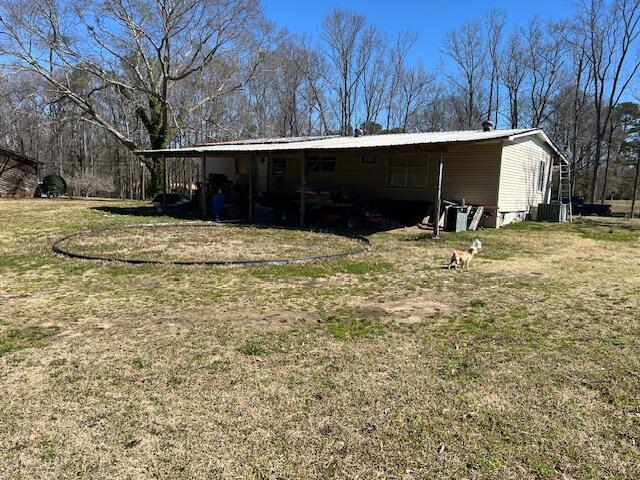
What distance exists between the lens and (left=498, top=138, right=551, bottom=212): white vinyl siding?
42.3 feet

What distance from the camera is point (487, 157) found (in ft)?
41.5

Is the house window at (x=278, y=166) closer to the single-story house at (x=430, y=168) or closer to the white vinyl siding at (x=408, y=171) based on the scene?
the single-story house at (x=430, y=168)

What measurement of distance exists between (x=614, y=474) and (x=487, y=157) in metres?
11.7

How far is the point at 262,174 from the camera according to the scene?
18.3 m

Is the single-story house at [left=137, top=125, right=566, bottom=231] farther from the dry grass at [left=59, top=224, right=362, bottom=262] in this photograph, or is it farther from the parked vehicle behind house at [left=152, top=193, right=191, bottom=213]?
the dry grass at [left=59, top=224, right=362, bottom=262]

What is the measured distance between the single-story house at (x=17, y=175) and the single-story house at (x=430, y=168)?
12724 mm

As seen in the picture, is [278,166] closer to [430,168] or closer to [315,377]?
[430,168]

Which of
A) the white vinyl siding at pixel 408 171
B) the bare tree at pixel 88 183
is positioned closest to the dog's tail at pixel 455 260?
the white vinyl siding at pixel 408 171

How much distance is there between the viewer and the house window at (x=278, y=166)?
17478 millimetres

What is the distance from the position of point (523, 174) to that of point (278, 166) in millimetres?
9077

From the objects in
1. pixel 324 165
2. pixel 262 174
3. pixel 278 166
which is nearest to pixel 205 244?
pixel 324 165

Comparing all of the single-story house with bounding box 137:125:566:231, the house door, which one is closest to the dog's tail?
the single-story house with bounding box 137:125:566:231

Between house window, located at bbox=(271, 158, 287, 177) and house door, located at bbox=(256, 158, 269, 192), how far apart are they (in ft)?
1.07

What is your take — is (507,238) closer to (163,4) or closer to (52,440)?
(52,440)
